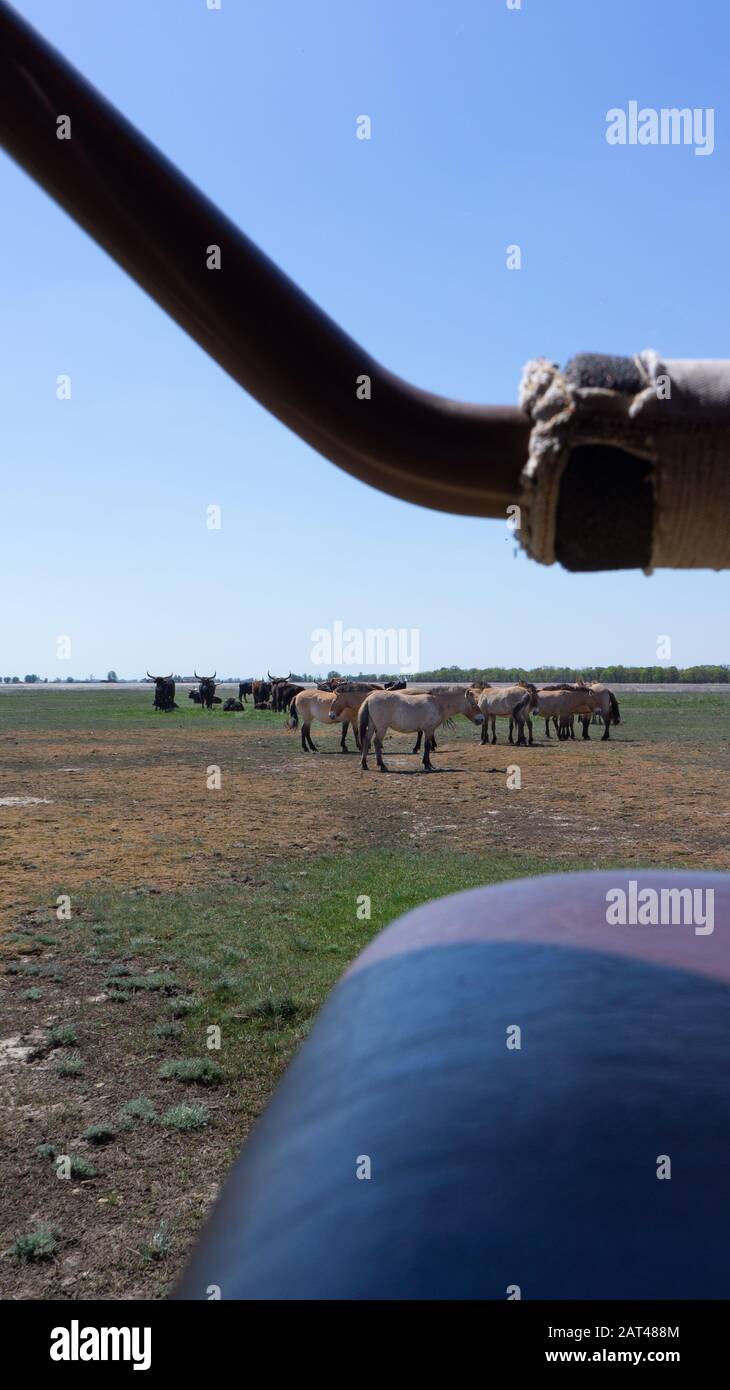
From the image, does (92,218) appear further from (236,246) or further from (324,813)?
(324,813)

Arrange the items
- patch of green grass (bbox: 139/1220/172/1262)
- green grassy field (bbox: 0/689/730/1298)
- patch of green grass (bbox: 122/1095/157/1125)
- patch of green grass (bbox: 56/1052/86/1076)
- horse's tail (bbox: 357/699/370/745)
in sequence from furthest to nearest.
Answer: horse's tail (bbox: 357/699/370/745)
patch of green grass (bbox: 56/1052/86/1076)
patch of green grass (bbox: 122/1095/157/1125)
green grassy field (bbox: 0/689/730/1298)
patch of green grass (bbox: 139/1220/172/1262)

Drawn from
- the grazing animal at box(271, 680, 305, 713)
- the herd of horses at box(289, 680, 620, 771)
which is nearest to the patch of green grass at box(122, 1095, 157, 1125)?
the herd of horses at box(289, 680, 620, 771)

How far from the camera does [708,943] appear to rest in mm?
1606

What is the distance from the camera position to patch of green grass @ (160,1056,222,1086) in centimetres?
459

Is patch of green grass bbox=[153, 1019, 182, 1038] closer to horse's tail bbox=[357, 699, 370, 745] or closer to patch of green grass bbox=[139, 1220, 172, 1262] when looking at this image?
patch of green grass bbox=[139, 1220, 172, 1262]

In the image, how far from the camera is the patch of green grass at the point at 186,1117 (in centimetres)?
414

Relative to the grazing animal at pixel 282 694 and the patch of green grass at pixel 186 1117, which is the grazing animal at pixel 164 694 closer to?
the grazing animal at pixel 282 694

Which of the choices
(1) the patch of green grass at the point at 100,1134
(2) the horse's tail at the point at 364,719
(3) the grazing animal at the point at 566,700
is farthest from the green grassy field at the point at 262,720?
(1) the patch of green grass at the point at 100,1134

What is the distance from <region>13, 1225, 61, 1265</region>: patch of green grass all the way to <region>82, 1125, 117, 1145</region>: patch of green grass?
0.66 m

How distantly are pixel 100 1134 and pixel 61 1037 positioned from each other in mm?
1181

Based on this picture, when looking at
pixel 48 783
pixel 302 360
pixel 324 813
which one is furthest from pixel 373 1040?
pixel 48 783

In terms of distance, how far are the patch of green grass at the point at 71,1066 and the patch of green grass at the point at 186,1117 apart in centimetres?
69

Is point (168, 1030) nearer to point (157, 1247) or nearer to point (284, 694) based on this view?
point (157, 1247)
